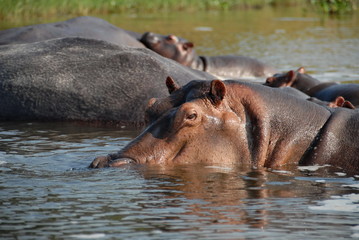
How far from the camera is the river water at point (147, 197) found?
14.8 ft

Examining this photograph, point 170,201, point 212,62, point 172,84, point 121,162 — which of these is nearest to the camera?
point 170,201

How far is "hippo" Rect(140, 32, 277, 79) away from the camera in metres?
13.3

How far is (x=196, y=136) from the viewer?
5.87 meters

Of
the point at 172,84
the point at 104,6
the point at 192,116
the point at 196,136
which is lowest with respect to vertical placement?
the point at 104,6

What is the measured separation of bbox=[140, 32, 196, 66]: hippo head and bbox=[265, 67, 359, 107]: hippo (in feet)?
9.05

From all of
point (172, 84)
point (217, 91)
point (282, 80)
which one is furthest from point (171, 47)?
point (217, 91)

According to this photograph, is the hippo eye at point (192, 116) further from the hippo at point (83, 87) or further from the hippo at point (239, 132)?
the hippo at point (83, 87)

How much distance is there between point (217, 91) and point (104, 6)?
1998cm

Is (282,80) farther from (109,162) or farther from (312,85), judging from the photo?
(109,162)

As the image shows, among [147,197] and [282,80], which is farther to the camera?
[282,80]

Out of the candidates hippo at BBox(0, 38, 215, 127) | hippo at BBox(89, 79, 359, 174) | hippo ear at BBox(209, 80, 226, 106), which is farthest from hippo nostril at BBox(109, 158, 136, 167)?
hippo at BBox(0, 38, 215, 127)

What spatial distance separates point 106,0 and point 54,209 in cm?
2111

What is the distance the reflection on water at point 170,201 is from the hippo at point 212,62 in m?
6.56

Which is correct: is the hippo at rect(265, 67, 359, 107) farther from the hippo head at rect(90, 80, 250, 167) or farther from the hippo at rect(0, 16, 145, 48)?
the hippo head at rect(90, 80, 250, 167)
